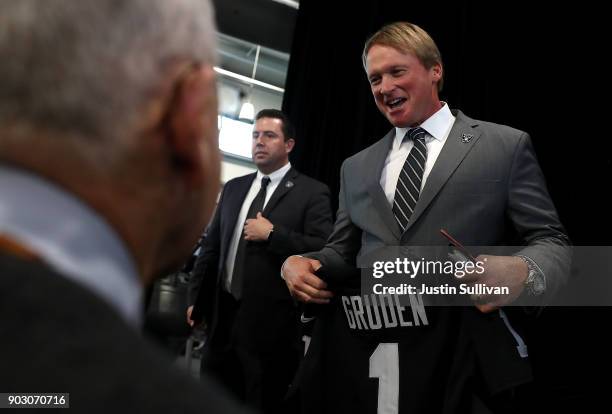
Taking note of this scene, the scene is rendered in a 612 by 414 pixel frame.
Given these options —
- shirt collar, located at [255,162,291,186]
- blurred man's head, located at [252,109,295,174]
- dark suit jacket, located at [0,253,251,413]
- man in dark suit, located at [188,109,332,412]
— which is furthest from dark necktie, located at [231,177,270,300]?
dark suit jacket, located at [0,253,251,413]

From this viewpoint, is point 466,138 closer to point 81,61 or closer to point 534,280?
point 534,280

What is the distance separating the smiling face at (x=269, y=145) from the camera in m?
3.07

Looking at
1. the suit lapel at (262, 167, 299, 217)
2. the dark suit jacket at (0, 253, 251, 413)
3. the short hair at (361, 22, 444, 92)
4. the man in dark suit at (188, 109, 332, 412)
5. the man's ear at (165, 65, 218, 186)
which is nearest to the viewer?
the dark suit jacket at (0, 253, 251, 413)

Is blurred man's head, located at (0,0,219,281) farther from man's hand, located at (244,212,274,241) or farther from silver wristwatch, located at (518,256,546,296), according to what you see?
man's hand, located at (244,212,274,241)

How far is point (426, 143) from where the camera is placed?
5.25 ft

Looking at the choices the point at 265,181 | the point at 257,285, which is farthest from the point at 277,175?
the point at 257,285

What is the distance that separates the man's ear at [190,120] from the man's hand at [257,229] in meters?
2.21

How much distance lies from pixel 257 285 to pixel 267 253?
161mm

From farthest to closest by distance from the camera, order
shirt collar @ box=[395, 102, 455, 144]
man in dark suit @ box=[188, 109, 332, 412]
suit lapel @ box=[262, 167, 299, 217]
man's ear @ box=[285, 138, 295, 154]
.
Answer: man's ear @ box=[285, 138, 295, 154], suit lapel @ box=[262, 167, 299, 217], man in dark suit @ box=[188, 109, 332, 412], shirt collar @ box=[395, 102, 455, 144]

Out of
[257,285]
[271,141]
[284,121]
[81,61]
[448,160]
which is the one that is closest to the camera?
[81,61]

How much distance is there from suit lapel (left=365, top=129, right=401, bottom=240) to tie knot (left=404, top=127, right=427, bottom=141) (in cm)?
7

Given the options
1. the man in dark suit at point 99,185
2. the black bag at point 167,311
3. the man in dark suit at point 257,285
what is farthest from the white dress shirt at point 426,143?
the black bag at point 167,311

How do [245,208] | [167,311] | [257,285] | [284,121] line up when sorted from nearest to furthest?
[257,285]
[245,208]
[284,121]
[167,311]

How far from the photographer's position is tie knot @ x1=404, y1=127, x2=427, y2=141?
1.62 m
